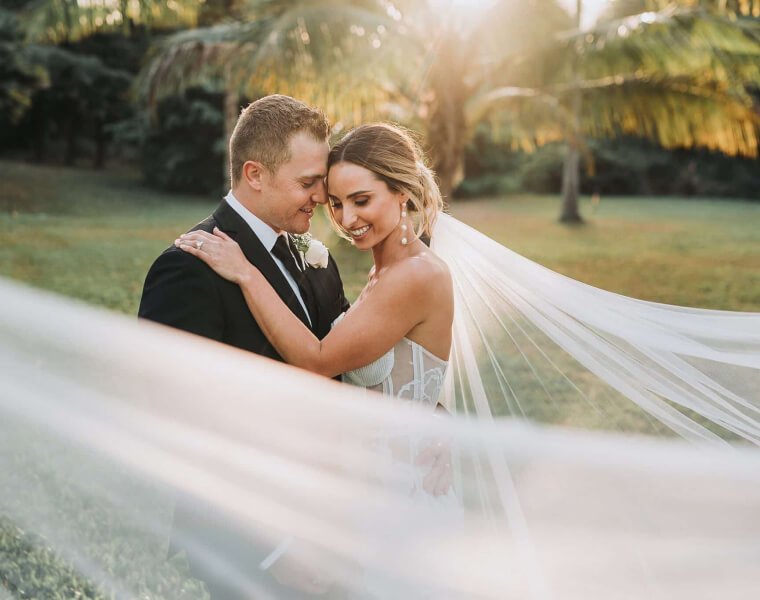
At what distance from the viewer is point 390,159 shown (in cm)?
265

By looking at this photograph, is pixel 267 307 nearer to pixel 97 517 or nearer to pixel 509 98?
pixel 97 517

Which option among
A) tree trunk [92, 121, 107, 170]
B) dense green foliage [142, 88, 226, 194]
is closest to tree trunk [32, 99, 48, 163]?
tree trunk [92, 121, 107, 170]

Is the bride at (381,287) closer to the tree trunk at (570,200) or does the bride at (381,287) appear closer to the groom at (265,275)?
the groom at (265,275)

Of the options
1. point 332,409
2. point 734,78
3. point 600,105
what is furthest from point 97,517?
point 600,105

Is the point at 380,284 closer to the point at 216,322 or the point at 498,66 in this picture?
the point at 216,322

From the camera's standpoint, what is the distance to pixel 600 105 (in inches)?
504

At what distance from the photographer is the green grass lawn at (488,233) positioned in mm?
11953

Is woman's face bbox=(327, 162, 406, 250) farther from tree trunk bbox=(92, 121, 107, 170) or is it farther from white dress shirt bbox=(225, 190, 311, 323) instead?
tree trunk bbox=(92, 121, 107, 170)

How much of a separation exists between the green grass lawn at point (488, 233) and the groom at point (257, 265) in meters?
7.72

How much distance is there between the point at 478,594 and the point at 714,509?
0.59 metres

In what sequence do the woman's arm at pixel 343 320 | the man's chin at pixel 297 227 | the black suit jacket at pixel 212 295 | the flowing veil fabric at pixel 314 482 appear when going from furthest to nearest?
the man's chin at pixel 297 227 < the woman's arm at pixel 343 320 < the black suit jacket at pixel 212 295 < the flowing veil fabric at pixel 314 482

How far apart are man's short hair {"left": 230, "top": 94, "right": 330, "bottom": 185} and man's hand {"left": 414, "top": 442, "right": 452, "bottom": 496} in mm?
1055

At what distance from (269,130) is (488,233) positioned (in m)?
19.4

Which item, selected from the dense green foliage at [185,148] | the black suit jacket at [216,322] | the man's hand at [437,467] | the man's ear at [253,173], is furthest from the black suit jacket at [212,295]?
the dense green foliage at [185,148]
